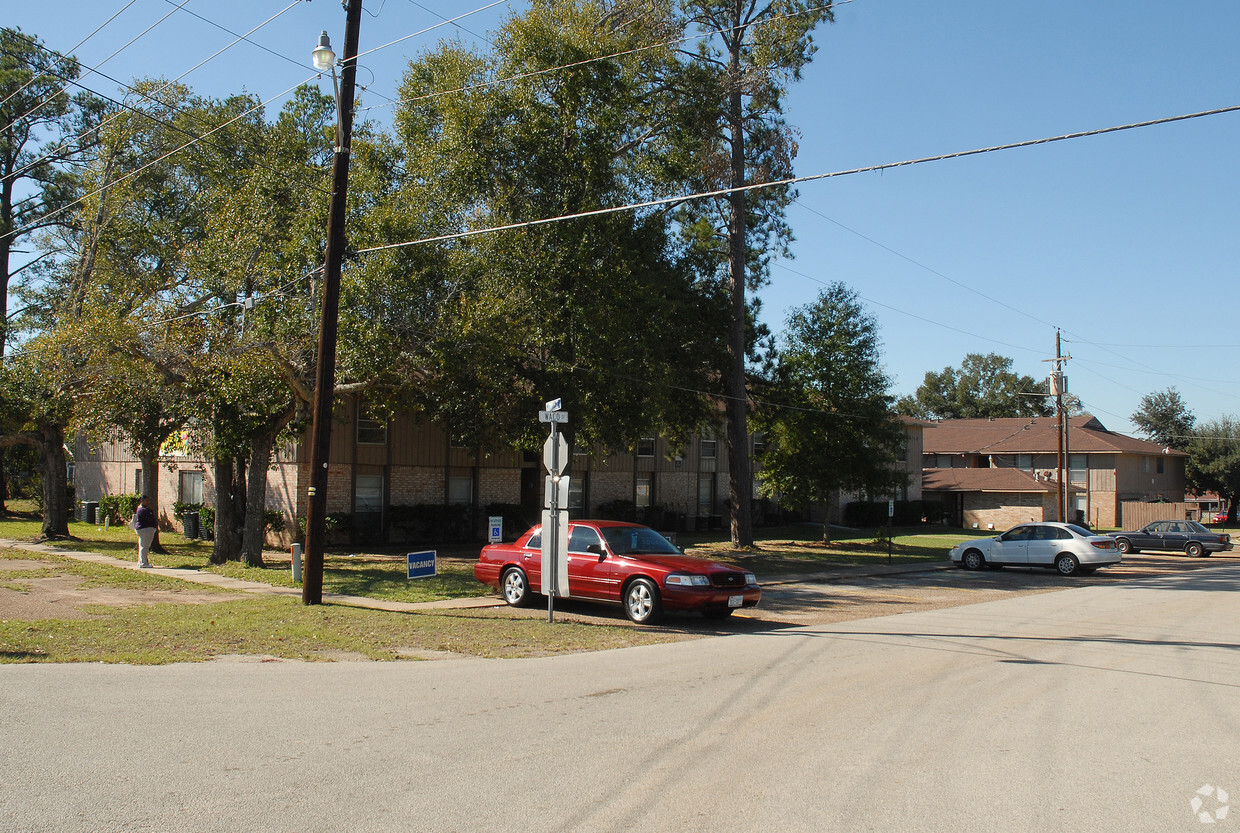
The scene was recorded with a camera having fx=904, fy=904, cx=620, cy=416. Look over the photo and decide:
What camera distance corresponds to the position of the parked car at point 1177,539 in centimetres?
3628

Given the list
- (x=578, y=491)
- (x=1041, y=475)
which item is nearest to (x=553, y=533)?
(x=578, y=491)

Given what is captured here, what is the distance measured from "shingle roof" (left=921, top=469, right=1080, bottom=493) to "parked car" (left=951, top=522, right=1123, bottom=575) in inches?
1008

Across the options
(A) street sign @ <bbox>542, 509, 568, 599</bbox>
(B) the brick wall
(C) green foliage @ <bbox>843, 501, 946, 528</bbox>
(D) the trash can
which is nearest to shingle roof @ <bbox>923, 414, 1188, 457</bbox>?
(B) the brick wall

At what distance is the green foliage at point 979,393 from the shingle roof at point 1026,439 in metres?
33.0

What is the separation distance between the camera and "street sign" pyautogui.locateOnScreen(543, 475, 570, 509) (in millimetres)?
13530

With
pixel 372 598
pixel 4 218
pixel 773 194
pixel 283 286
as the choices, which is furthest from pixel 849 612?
pixel 4 218

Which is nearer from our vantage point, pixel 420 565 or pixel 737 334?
pixel 420 565

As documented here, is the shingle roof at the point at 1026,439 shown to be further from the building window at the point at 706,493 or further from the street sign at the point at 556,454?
the street sign at the point at 556,454

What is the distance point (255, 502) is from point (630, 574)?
10430 mm

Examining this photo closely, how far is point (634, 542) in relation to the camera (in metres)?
15.1

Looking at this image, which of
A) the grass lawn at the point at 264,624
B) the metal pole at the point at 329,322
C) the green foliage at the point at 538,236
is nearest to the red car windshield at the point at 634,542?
the grass lawn at the point at 264,624

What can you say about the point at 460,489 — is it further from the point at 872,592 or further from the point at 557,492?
the point at 557,492

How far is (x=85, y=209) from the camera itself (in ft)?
82.0

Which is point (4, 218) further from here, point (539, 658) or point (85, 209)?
point (539, 658)
